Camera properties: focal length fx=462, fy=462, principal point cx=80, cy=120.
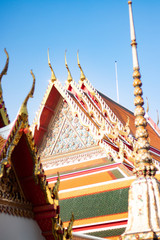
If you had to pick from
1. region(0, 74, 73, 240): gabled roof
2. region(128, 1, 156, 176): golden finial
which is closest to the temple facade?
region(128, 1, 156, 176): golden finial

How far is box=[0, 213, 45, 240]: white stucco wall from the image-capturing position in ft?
8.45

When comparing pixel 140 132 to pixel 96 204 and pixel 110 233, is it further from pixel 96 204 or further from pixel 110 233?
pixel 96 204

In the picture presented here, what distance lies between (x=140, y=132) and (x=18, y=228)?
3.93ft

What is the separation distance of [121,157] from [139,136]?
505 centimetres

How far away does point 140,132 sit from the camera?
3.41 metres

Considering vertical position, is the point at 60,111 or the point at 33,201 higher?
the point at 60,111

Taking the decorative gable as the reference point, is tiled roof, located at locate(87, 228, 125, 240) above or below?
below

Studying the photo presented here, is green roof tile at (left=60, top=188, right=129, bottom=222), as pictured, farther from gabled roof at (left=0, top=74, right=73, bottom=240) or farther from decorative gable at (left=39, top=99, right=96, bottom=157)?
gabled roof at (left=0, top=74, right=73, bottom=240)

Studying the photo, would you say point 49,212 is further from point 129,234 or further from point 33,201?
point 129,234

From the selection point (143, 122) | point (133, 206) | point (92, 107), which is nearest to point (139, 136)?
point (143, 122)

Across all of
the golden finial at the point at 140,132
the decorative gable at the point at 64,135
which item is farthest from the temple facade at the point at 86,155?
the golden finial at the point at 140,132

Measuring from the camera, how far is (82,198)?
786 centimetres

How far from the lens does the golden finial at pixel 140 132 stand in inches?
129

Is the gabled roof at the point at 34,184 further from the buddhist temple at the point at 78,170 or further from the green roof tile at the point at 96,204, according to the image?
the green roof tile at the point at 96,204
